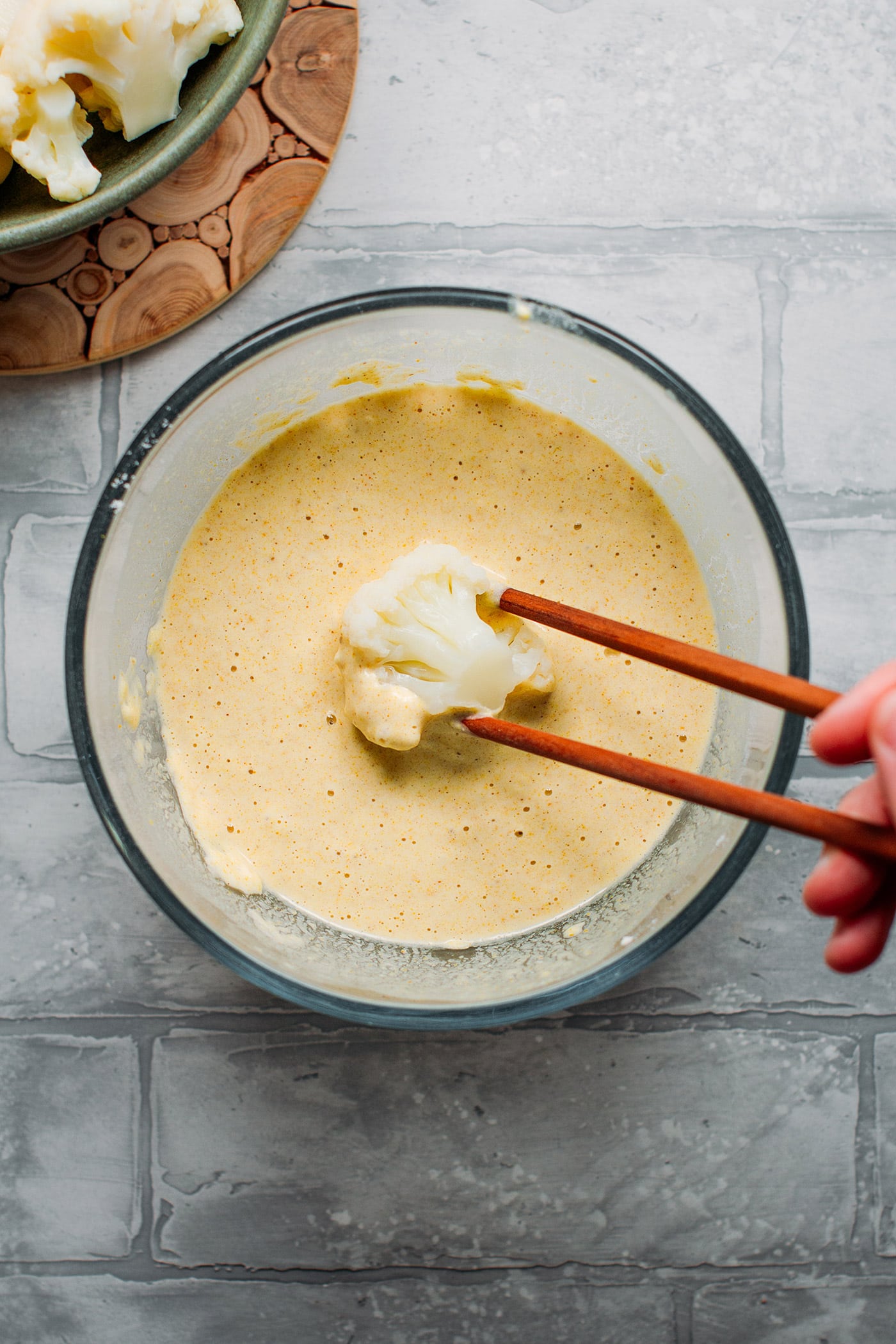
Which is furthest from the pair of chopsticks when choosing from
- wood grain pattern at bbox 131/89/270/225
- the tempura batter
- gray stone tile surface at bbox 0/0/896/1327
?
wood grain pattern at bbox 131/89/270/225

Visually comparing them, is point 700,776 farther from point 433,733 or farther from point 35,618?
point 35,618

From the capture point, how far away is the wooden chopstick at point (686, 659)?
0.78m

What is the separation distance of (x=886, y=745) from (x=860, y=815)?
0.18 metres

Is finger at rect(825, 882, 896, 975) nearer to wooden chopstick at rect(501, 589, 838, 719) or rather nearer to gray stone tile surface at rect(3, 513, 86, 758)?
wooden chopstick at rect(501, 589, 838, 719)

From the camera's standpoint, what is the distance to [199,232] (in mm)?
1119

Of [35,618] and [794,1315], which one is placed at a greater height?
[35,618]

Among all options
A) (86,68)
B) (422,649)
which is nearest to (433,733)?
(422,649)

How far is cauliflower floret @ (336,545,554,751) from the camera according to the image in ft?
3.18

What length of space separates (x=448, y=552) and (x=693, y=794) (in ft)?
1.17

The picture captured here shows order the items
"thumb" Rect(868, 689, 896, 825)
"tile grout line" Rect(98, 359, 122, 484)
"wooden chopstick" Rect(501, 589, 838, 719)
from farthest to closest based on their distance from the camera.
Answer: "tile grout line" Rect(98, 359, 122, 484), "wooden chopstick" Rect(501, 589, 838, 719), "thumb" Rect(868, 689, 896, 825)

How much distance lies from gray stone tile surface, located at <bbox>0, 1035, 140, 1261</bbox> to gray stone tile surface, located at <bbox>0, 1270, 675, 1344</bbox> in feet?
0.20

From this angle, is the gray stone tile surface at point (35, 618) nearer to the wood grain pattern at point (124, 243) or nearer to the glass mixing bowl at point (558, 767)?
the glass mixing bowl at point (558, 767)

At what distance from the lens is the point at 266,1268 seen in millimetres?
1166

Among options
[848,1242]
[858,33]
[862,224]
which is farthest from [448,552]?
[848,1242]
